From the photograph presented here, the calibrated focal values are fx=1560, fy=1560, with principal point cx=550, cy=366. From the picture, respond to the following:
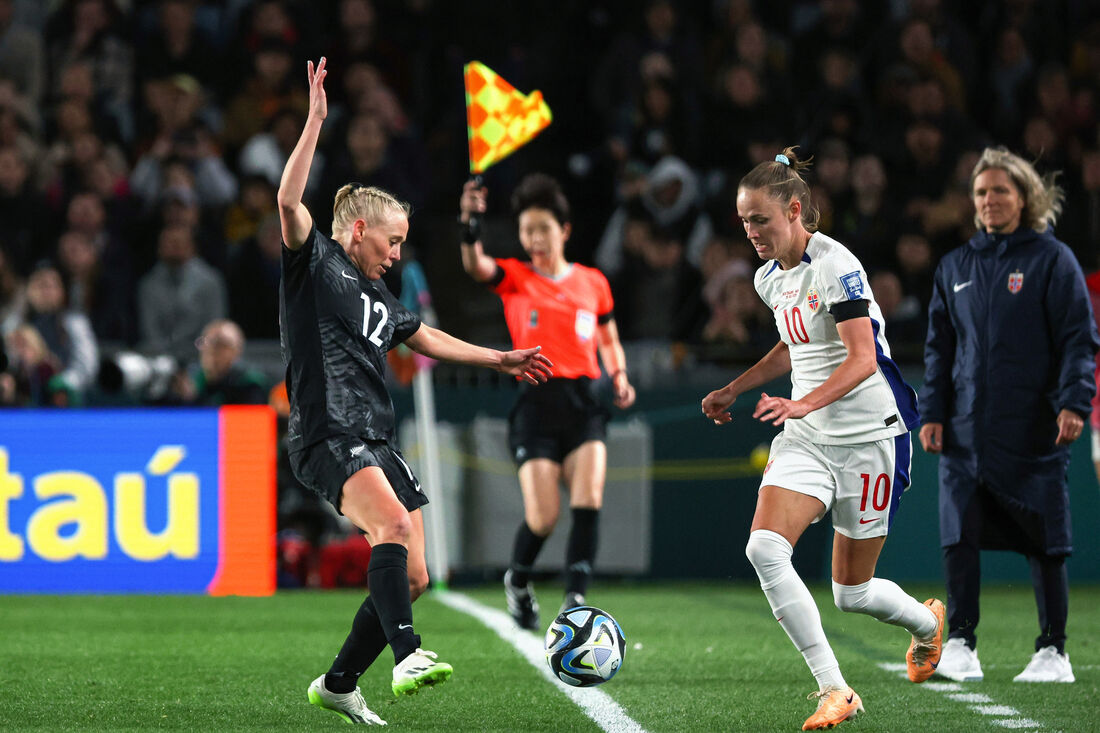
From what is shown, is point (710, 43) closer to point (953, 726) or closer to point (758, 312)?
point (758, 312)

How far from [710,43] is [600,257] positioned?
290cm

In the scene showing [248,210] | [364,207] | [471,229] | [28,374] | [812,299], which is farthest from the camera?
[248,210]

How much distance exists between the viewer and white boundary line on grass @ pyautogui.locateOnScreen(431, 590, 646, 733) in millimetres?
5312

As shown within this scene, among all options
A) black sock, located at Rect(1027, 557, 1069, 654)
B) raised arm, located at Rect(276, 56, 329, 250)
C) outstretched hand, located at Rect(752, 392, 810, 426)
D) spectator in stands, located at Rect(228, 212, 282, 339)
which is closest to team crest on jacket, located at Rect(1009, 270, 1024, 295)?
black sock, located at Rect(1027, 557, 1069, 654)

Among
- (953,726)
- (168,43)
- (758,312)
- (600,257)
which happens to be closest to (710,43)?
(600,257)

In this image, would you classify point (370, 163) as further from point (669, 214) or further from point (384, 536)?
point (384, 536)

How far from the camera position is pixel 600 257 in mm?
14008

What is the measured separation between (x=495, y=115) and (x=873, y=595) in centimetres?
378

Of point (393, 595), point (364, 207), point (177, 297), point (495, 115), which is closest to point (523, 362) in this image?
point (364, 207)

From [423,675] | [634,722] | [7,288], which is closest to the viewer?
[423,675]

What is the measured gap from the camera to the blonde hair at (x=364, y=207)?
5520 mm

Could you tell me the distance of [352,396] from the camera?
5312 millimetres

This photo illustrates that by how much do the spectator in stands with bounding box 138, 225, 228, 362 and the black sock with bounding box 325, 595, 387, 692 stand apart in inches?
321

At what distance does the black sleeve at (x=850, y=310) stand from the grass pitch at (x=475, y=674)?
54.0 inches
